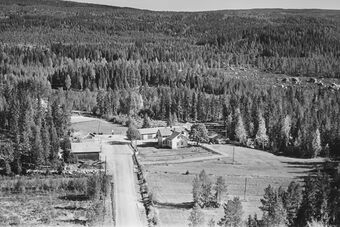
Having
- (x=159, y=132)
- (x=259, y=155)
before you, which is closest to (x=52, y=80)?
(x=159, y=132)

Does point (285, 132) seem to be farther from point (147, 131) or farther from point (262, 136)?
point (147, 131)

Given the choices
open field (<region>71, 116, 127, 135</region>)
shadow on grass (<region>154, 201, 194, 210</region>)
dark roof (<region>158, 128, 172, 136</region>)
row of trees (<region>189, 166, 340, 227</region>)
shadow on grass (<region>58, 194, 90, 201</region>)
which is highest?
row of trees (<region>189, 166, 340, 227</region>)

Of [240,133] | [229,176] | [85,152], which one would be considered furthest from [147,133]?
[229,176]

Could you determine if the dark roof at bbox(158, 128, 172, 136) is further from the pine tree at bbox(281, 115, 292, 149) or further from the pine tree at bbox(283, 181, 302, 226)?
the pine tree at bbox(283, 181, 302, 226)

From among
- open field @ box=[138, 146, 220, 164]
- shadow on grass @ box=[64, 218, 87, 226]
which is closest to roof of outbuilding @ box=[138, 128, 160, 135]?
open field @ box=[138, 146, 220, 164]

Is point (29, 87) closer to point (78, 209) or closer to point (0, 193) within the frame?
point (0, 193)

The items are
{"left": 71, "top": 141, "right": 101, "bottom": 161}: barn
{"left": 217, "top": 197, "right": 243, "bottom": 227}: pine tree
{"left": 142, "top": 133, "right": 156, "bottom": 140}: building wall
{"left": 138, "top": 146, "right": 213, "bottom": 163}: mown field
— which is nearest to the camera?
{"left": 217, "top": 197, "right": 243, "bottom": 227}: pine tree
